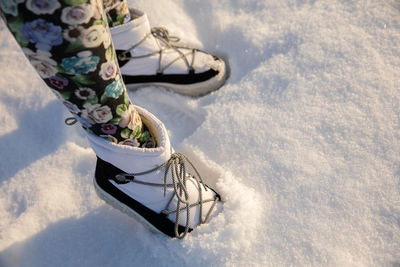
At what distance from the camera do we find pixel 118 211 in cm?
71

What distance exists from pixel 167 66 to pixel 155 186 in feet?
1.45

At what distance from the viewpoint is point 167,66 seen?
0.90 metres

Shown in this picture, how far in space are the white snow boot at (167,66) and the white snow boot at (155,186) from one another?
318mm

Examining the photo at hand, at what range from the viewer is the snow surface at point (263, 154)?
2.02 ft

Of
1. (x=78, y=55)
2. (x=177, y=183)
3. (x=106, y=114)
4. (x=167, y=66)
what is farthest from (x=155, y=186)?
(x=167, y=66)

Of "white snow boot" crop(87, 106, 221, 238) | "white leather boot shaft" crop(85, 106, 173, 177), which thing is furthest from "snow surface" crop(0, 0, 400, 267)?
"white leather boot shaft" crop(85, 106, 173, 177)

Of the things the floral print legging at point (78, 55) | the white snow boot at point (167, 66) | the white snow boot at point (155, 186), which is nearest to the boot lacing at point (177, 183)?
the white snow boot at point (155, 186)

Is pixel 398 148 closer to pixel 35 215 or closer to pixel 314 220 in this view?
pixel 314 220

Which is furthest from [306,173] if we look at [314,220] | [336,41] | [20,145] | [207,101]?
[20,145]

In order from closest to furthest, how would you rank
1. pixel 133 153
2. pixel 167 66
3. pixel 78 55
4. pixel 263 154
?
pixel 78 55, pixel 133 153, pixel 263 154, pixel 167 66

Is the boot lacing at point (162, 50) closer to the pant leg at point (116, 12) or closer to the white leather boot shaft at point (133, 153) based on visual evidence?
the pant leg at point (116, 12)

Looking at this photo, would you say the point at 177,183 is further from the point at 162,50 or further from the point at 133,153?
the point at 162,50

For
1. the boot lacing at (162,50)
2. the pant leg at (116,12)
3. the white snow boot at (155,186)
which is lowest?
the white snow boot at (155,186)

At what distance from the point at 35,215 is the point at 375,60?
3.38 feet
